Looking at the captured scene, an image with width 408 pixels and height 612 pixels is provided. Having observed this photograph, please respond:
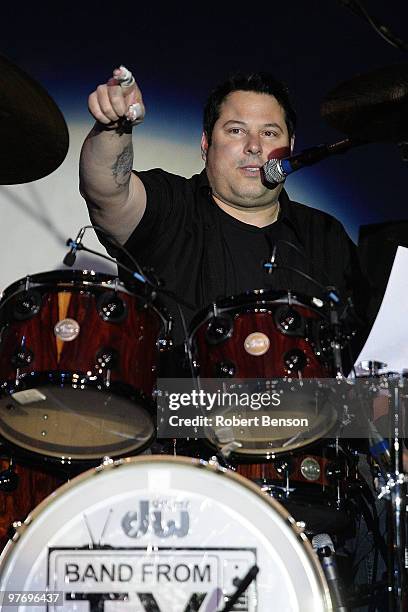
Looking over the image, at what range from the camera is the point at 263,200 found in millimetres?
3061

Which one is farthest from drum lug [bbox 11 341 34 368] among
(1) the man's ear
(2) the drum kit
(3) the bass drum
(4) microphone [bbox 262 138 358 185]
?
(1) the man's ear

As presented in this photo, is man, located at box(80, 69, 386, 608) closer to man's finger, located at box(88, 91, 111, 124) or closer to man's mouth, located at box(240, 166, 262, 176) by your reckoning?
man's mouth, located at box(240, 166, 262, 176)

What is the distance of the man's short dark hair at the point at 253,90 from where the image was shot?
10.6ft

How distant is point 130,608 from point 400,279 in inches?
44.5

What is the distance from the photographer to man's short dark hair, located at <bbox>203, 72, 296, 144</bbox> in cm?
323

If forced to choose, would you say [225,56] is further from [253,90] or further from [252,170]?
[252,170]

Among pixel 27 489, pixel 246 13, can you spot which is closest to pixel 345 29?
pixel 246 13

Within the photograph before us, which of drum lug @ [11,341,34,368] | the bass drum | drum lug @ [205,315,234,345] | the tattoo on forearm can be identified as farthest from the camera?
the tattoo on forearm

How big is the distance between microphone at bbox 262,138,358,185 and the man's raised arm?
0.36m

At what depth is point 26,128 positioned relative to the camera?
2.34m

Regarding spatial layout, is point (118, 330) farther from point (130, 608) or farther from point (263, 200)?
point (263, 200)

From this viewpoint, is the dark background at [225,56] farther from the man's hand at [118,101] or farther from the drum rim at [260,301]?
the man's hand at [118,101]

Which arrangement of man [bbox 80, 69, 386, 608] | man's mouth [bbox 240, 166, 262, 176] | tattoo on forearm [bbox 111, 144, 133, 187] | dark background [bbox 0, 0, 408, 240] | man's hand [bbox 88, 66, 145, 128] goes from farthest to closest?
dark background [bbox 0, 0, 408, 240] → man's mouth [bbox 240, 166, 262, 176] → man [bbox 80, 69, 386, 608] → tattoo on forearm [bbox 111, 144, 133, 187] → man's hand [bbox 88, 66, 145, 128]

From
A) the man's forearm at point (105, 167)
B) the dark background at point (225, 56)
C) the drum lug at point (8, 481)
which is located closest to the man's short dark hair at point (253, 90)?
the dark background at point (225, 56)
